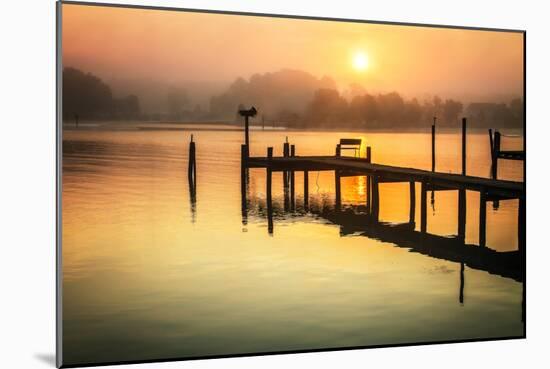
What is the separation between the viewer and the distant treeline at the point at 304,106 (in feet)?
23.6

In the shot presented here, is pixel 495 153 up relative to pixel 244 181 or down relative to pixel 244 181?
up

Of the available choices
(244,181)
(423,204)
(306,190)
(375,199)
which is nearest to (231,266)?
(244,181)

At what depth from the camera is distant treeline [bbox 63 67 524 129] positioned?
7.20m

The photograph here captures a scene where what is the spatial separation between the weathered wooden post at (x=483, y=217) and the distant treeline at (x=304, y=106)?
1.79ft

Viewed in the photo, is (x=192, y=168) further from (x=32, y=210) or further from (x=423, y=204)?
(x=423, y=204)

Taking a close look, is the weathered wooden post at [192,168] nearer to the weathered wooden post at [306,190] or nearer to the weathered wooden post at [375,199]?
the weathered wooden post at [306,190]

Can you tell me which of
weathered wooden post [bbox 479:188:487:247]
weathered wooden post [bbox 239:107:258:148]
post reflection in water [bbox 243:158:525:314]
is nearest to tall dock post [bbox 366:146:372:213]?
post reflection in water [bbox 243:158:525:314]

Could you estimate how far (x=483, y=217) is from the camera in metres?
8.29

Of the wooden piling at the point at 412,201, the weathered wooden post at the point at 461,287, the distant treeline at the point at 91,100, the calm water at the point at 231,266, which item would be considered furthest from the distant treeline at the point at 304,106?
the weathered wooden post at the point at 461,287

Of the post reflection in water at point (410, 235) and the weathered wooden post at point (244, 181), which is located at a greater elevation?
the weathered wooden post at point (244, 181)

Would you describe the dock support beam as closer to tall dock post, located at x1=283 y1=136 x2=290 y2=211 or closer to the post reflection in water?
the post reflection in water

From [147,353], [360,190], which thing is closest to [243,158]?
[360,190]

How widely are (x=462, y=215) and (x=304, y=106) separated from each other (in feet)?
5.65
